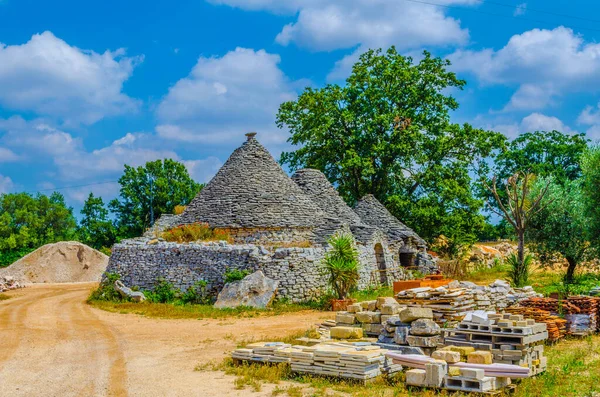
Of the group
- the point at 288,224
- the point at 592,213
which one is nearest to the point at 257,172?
the point at 288,224

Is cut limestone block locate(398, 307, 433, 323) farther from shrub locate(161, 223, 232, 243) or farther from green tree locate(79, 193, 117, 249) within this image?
green tree locate(79, 193, 117, 249)

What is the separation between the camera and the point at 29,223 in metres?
49.7

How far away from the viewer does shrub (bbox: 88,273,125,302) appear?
21.2m

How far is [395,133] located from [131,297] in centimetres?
1963

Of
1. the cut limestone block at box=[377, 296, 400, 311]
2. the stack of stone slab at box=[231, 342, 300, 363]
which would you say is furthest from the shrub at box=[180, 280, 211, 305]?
the stack of stone slab at box=[231, 342, 300, 363]

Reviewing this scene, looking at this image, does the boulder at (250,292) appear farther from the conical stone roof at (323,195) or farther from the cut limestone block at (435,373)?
the cut limestone block at (435,373)

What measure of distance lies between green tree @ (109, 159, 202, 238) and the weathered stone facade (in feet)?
52.5

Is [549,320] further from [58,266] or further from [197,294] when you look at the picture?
[58,266]

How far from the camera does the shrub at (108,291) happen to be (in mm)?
21156

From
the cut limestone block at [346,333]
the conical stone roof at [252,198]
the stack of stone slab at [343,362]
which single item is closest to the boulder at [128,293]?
the conical stone roof at [252,198]

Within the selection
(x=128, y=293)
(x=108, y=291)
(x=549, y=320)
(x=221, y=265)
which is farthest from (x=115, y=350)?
(x=108, y=291)

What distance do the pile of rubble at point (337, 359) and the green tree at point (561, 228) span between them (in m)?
17.8

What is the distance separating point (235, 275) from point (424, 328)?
33.7 ft

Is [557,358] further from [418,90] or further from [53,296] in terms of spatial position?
[418,90]
